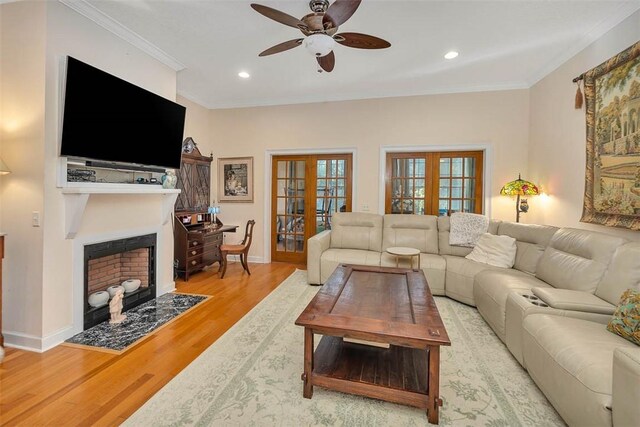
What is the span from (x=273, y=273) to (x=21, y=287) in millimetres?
2907

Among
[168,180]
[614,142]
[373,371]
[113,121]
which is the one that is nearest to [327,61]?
[113,121]

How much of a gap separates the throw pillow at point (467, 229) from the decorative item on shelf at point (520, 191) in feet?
1.74

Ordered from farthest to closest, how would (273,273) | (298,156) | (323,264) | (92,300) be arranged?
(298,156)
(273,273)
(323,264)
(92,300)

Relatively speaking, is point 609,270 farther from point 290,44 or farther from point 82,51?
point 82,51

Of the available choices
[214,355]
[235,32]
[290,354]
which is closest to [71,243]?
[214,355]

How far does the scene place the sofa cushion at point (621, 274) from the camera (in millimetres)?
1970

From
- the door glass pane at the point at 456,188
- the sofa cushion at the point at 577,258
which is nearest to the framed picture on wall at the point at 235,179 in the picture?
the door glass pane at the point at 456,188

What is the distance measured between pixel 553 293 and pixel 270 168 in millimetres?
4431

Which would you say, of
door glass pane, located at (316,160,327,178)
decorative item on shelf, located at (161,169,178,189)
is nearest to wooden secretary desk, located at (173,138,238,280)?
decorative item on shelf, located at (161,169,178,189)

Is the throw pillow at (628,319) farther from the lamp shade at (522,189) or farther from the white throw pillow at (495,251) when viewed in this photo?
the lamp shade at (522,189)

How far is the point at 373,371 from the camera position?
188 cm

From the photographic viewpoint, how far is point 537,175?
411 cm

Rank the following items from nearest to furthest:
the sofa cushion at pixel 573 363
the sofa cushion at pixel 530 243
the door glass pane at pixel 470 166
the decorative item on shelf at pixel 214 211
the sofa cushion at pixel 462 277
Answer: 1. the sofa cushion at pixel 573 363
2. the sofa cushion at pixel 530 243
3. the sofa cushion at pixel 462 277
4. the door glass pane at pixel 470 166
5. the decorative item on shelf at pixel 214 211

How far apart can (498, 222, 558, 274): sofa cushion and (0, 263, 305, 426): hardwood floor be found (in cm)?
313
